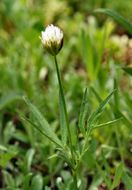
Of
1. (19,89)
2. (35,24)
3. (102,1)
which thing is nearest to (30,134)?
(19,89)

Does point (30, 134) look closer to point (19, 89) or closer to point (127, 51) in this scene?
point (19, 89)

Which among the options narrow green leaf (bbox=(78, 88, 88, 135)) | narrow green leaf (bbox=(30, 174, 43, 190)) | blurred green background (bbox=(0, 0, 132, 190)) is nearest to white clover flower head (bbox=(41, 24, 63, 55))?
narrow green leaf (bbox=(78, 88, 88, 135))

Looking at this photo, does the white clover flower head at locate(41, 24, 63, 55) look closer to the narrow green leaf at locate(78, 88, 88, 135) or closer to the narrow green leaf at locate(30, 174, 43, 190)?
the narrow green leaf at locate(78, 88, 88, 135)

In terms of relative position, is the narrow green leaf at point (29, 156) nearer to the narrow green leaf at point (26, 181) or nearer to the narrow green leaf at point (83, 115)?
the narrow green leaf at point (26, 181)

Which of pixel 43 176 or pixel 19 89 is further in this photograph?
pixel 19 89

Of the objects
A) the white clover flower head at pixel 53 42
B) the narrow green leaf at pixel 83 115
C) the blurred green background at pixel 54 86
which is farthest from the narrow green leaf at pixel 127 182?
the white clover flower head at pixel 53 42

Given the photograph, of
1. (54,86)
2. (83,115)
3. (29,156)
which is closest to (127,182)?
(83,115)

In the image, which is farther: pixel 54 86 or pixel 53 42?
pixel 54 86

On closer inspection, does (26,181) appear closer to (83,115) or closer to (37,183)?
(37,183)

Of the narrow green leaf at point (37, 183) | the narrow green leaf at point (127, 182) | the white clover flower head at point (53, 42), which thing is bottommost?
the narrow green leaf at point (127, 182)
